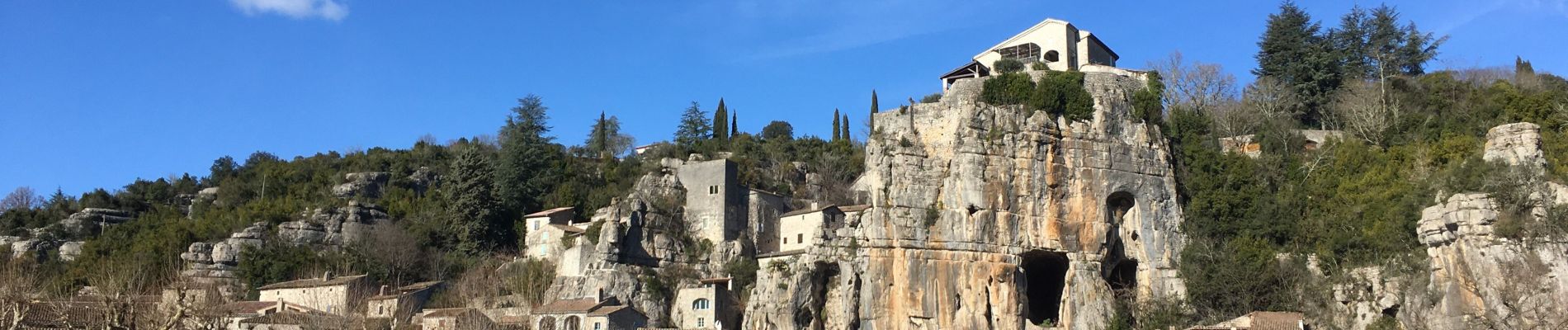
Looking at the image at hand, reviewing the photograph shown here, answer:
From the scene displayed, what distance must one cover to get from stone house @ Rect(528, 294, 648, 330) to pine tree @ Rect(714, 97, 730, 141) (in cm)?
2648

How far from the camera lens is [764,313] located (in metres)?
48.3

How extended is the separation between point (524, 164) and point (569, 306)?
1613cm

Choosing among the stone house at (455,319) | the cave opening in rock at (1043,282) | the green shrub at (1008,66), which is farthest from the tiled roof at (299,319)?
the green shrub at (1008,66)

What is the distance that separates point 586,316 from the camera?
49219 millimetres

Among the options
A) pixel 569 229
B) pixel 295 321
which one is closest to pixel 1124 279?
pixel 569 229

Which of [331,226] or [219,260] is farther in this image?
[331,226]

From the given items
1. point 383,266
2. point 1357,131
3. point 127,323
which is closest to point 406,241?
point 383,266

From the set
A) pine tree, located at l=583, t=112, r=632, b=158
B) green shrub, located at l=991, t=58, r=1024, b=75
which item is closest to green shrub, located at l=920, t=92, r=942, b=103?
green shrub, located at l=991, t=58, r=1024, b=75

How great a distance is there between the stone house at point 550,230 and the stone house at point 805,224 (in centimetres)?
791

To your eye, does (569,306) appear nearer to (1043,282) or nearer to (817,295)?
(817,295)

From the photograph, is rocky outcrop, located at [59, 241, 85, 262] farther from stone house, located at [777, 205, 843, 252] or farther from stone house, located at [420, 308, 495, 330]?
stone house, located at [777, 205, 843, 252]

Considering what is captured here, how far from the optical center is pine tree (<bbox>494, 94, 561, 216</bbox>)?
61625 mm

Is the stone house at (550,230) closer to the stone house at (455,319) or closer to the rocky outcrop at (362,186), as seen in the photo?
the stone house at (455,319)

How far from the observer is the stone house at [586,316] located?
4884 centimetres
